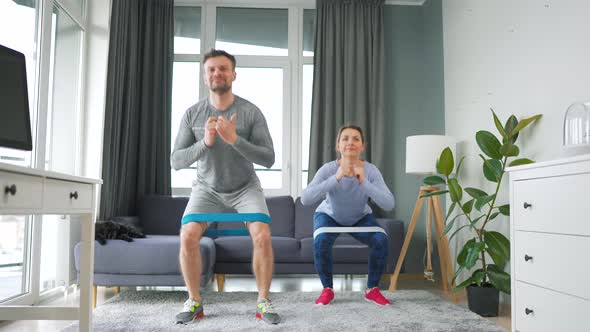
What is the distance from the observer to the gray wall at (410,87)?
4766 millimetres

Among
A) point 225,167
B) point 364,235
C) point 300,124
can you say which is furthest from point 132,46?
point 364,235

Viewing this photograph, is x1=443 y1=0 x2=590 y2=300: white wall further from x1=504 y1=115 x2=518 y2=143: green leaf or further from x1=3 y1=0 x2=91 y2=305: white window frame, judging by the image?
x1=3 y1=0 x2=91 y2=305: white window frame

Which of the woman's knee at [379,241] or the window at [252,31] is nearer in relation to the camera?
the woman's knee at [379,241]

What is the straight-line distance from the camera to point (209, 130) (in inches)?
104

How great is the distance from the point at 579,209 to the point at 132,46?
389 cm

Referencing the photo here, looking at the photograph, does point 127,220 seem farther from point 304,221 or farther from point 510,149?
point 510,149

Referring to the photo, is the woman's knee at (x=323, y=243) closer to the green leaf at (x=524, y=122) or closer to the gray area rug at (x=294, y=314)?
the gray area rug at (x=294, y=314)

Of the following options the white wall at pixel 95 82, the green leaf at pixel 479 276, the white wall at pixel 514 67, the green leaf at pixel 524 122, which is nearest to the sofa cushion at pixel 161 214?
the white wall at pixel 95 82

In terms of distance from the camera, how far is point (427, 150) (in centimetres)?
377

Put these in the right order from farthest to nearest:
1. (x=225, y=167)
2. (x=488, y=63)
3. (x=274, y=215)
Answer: (x=274, y=215) → (x=488, y=63) → (x=225, y=167)

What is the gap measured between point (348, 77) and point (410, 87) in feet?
2.13

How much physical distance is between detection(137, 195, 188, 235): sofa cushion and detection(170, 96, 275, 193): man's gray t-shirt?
161 cm

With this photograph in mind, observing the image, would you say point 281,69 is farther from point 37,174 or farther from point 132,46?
point 37,174

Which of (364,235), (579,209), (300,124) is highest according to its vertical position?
(300,124)
